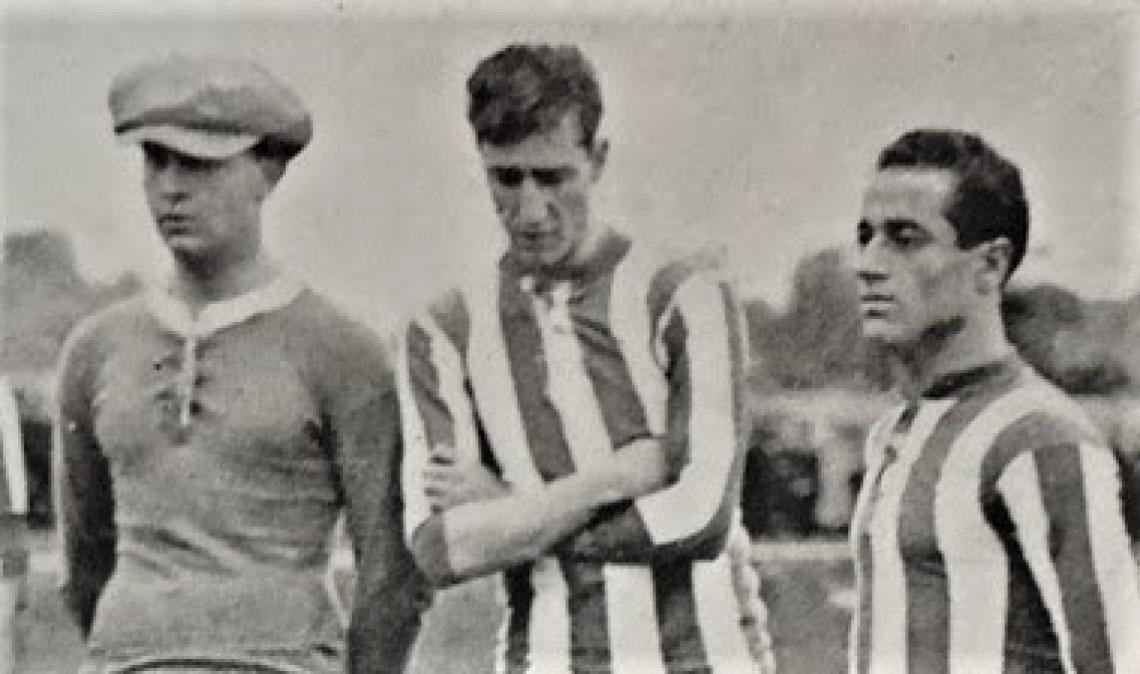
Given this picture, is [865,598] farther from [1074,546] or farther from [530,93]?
[530,93]

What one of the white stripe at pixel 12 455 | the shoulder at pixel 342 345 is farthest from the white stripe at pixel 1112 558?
the white stripe at pixel 12 455

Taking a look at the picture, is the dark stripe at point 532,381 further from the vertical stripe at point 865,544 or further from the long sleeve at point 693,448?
the vertical stripe at point 865,544

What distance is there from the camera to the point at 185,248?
169 cm

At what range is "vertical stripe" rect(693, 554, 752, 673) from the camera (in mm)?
1658

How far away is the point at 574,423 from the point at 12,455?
540 millimetres

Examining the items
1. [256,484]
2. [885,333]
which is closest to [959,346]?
[885,333]

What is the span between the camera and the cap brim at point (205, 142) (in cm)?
167

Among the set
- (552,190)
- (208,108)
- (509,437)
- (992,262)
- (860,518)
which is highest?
(208,108)

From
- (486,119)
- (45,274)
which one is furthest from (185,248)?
(486,119)

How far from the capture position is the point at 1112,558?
5.35ft

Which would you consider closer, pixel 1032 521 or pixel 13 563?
pixel 1032 521

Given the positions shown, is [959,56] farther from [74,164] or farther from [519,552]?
[74,164]

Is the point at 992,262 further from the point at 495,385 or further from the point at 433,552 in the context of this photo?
the point at 433,552

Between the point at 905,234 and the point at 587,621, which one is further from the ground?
the point at 905,234
